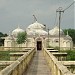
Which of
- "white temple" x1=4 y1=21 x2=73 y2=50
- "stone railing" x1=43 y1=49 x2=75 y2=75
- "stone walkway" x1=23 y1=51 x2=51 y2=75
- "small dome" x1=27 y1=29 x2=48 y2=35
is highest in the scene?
"small dome" x1=27 y1=29 x2=48 y2=35

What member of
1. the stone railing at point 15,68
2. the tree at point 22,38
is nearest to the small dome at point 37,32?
the tree at point 22,38

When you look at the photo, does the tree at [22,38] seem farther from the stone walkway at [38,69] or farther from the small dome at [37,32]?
the stone walkway at [38,69]

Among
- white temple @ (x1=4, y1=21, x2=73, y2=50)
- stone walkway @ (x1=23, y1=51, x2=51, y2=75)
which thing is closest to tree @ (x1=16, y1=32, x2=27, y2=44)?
white temple @ (x1=4, y1=21, x2=73, y2=50)

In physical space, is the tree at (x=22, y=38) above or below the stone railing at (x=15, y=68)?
above

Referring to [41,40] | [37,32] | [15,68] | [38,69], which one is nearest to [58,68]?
[15,68]

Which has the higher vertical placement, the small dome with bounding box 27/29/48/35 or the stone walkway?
the small dome with bounding box 27/29/48/35

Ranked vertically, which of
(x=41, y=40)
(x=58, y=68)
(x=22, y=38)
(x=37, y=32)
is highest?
(x=37, y=32)

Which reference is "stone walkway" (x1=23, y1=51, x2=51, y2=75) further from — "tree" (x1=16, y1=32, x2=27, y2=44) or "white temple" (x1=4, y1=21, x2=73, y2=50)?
"tree" (x1=16, y1=32, x2=27, y2=44)

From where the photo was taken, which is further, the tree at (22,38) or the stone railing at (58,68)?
the tree at (22,38)

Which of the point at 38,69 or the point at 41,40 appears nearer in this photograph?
the point at 38,69

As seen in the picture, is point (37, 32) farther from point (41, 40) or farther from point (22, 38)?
point (41, 40)

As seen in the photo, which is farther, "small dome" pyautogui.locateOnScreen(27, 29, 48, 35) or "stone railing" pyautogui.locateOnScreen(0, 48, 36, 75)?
"small dome" pyautogui.locateOnScreen(27, 29, 48, 35)

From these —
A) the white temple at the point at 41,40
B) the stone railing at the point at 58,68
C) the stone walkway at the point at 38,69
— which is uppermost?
the white temple at the point at 41,40

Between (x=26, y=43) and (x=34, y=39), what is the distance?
457 centimetres
